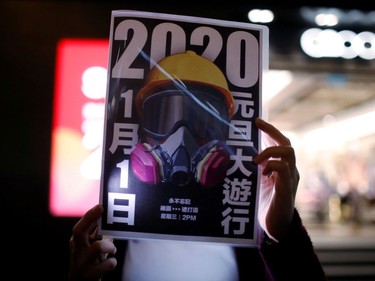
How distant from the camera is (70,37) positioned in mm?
2604

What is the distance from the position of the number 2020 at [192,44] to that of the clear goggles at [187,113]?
52mm

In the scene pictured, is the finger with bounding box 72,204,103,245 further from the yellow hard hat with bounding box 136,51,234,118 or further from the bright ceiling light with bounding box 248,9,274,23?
the bright ceiling light with bounding box 248,9,274,23

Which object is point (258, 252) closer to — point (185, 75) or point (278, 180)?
point (278, 180)

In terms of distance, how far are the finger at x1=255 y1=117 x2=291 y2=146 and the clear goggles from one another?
0.06m

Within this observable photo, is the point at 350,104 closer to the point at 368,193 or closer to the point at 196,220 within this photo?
the point at 368,193

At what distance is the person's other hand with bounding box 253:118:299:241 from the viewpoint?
805mm

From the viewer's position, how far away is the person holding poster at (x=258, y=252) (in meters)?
0.80

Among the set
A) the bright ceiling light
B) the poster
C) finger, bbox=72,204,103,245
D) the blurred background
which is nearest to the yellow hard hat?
the poster

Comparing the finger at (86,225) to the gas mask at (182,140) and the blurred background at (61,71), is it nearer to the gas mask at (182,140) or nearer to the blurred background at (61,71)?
the gas mask at (182,140)

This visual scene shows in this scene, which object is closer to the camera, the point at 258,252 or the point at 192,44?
the point at 192,44

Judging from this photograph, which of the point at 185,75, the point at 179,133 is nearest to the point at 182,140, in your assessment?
the point at 179,133

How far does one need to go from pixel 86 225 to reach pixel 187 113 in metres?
0.27

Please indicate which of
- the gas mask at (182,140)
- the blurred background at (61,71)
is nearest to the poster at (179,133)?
the gas mask at (182,140)

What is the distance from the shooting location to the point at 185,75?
2.63ft
